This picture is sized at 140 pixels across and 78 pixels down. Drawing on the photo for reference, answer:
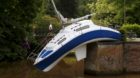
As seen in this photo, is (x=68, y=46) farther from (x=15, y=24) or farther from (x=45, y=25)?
(x=45, y=25)

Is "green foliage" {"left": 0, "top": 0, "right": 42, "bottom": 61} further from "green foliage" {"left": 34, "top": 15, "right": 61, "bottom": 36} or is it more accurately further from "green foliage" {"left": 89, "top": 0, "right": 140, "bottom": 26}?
"green foliage" {"left": 89, "top": 0, "right": 140, "bottom": 26}

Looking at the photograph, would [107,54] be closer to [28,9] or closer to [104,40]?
[104,40]

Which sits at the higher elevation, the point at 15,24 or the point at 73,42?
the point at 15,24

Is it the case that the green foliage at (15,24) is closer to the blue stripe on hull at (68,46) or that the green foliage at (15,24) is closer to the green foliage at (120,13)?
the blue stripe on hull at (68,46)

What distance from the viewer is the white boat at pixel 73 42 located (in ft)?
90.9

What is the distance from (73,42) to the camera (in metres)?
27.8

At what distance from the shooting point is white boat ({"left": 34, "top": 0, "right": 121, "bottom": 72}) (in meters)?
27.7

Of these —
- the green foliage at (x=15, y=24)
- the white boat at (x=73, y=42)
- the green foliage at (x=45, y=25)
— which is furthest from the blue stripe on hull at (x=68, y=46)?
the green foliage at (x=45, y=25)

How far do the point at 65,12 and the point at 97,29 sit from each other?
1983 inches

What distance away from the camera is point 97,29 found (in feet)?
93.7

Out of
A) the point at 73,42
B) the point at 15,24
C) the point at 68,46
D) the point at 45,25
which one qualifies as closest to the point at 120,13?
the point at 45,25

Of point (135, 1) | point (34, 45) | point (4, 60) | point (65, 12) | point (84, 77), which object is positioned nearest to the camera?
point (84, 77)

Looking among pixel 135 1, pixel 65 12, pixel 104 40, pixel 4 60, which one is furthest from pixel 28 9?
pixel 65 12

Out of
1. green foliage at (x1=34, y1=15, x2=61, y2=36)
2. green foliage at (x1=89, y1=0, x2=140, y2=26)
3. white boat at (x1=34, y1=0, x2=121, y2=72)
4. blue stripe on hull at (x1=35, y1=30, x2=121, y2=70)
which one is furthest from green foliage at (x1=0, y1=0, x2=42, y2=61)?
green foliage at (x1=89, y1=0, x2=140, y2=26)
